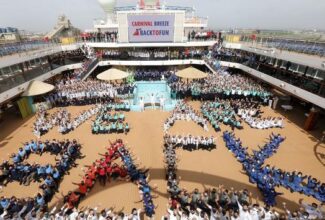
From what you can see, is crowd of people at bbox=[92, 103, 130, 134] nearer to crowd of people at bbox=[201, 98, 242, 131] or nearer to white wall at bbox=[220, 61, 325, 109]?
crowd of people at bbox=[201, 98, 242, 131]

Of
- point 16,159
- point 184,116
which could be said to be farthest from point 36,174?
point 184,116

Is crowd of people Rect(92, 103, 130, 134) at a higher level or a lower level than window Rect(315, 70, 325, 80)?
lower

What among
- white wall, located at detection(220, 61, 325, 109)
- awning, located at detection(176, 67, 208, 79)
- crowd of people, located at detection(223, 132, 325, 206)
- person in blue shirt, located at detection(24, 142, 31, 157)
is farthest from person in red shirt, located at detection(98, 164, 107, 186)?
white wall, located at detection(220, 61, 325, 109)

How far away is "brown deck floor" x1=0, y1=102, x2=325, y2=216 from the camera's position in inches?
500

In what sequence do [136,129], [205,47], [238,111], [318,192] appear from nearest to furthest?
[318,192], [136,129], [238,111], [205,47]

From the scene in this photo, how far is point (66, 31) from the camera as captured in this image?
6475 centimetres

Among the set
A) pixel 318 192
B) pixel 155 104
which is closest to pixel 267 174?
pixel 318 192

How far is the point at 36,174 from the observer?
44.8 ft

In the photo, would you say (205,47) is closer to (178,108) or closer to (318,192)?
(178,108)

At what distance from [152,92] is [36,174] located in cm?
1836

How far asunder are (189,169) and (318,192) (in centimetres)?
713

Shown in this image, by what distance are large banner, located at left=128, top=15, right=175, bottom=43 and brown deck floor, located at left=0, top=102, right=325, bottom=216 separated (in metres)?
14.8

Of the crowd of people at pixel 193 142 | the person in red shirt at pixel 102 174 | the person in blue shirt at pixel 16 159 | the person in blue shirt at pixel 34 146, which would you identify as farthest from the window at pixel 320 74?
the person in blue shirt at pixel 16 159

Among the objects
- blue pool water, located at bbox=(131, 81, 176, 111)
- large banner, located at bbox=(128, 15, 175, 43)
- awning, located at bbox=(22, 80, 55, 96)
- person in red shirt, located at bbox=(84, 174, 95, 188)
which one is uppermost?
large banner, located at bbox=(128, 15, 175, 43)
